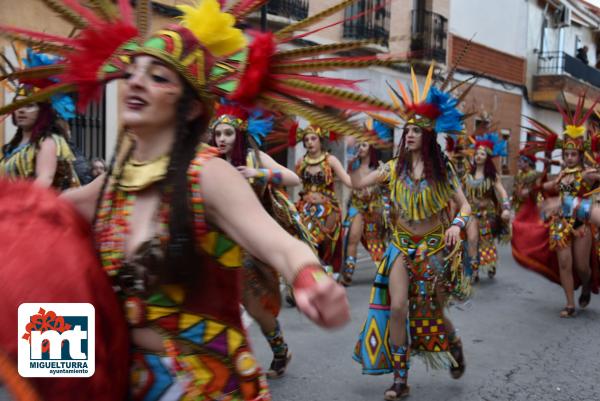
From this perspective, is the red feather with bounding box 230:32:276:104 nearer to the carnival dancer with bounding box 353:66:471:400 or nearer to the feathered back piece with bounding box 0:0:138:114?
the feathered back piece with bounding box 0:0:138:114

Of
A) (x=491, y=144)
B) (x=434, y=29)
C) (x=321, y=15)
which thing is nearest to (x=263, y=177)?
(x=321, y=15)

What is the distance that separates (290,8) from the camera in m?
14.4

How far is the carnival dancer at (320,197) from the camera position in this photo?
8.18 metres

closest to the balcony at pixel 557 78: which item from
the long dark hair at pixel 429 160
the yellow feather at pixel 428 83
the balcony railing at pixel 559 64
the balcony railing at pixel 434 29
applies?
the balcony railing at pixel 559 64

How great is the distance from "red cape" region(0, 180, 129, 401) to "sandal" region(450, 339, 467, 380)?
324 centimetres

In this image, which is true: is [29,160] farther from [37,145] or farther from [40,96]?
[40,96]

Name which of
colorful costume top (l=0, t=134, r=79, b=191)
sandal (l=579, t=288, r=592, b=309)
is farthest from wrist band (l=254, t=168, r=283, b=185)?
sandal (l=579, t=288, r=592, b=309)

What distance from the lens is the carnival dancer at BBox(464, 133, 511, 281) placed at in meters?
9.27

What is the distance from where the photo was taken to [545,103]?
2608 cm

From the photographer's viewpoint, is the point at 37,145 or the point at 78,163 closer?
the point at 37,145

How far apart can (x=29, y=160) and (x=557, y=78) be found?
75.9 feet

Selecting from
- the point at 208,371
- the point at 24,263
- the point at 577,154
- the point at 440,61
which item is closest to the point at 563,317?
the point at 577,154

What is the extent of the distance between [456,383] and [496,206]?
5.14m

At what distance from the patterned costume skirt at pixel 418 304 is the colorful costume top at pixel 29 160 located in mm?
2509
